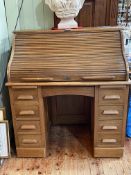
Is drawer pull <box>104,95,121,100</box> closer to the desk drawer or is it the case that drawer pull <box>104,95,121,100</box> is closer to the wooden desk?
the wooden desk

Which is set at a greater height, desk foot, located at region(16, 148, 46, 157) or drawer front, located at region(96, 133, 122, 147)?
drawer front, located at region(96, 133, 122, 147)

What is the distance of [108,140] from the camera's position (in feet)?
6.27

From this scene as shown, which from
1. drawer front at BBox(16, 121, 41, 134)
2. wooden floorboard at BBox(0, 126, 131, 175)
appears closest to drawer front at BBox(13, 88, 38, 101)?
drawer front at BBox(16, 121, 41, 134)

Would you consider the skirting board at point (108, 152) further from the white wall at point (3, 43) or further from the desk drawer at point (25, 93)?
the white wall at point (3, 43)

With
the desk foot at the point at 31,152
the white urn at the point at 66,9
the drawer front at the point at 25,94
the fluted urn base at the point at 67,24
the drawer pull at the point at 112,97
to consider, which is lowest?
the desk foot at the point at 31,152

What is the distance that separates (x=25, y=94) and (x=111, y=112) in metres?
0.70

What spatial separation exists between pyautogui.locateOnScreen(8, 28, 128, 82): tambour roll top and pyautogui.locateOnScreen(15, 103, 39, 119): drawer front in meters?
0.23

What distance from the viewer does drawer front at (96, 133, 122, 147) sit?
1897mm

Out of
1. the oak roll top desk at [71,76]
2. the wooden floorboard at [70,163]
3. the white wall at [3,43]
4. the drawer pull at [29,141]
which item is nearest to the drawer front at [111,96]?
the oak roll top desk at [71,76]

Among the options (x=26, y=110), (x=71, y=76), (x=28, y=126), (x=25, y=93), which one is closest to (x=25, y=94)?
(x=25, y=93)

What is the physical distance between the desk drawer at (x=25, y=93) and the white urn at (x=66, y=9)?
628mm

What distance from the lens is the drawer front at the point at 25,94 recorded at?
5.76 ft

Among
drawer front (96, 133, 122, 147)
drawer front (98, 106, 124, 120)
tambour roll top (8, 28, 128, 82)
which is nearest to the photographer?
tambour roll top (8, 28, 128, 82)

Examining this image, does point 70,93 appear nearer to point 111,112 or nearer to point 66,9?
point 111,112
